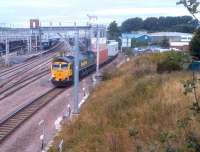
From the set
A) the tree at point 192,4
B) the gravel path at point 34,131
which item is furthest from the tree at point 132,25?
the tree at point 192,4

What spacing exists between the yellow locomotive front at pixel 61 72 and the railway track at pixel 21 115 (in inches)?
178

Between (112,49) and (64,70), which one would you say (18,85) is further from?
(112,49)

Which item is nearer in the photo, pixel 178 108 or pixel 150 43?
pixel 178 108

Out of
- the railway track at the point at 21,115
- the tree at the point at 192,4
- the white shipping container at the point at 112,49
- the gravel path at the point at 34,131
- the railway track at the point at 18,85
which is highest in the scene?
the tree at the point at 192,4

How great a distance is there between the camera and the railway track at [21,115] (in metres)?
21.8

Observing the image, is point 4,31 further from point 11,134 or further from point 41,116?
point 11,134

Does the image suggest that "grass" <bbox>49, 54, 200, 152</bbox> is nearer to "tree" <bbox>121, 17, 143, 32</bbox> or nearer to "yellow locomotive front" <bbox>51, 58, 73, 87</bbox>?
"yellow locomotive front" <bbox>51, 58, 73, 87</bbox>

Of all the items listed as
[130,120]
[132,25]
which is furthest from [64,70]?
[132,25]

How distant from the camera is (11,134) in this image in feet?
68.4

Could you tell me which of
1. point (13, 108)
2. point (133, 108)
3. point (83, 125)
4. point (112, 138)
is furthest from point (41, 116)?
point (112, 138)

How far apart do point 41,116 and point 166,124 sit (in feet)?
42.0

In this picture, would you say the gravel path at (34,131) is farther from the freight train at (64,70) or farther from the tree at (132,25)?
the tree at (132,25)

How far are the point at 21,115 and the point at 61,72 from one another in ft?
43.9

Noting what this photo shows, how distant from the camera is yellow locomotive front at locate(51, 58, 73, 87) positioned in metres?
38.2
